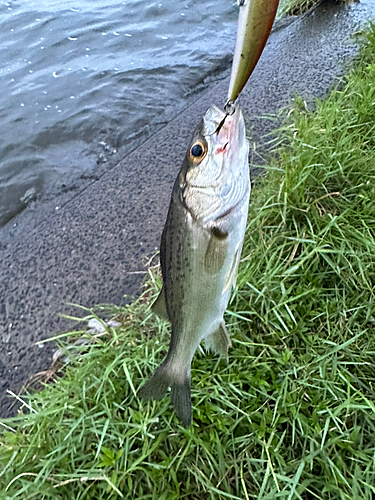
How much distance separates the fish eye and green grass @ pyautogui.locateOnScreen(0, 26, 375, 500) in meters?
1.03

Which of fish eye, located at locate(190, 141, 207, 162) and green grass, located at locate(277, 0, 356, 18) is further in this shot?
green grass, located at locate(277, 0, 356, 18)

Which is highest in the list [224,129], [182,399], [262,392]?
[224,129]

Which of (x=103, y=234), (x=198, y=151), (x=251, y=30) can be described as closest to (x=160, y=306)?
(x=198, y=151)

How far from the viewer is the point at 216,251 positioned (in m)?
1.31

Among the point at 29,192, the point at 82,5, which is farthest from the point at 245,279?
the point at 82,5

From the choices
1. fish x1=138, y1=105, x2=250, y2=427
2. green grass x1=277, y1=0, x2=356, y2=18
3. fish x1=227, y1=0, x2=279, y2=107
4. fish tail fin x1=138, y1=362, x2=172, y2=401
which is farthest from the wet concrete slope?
fish x1=227, y1=0, x2=279, y2=107

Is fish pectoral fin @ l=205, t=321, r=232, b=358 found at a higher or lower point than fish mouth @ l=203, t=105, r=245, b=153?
lower

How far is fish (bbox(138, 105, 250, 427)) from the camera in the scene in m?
1.24

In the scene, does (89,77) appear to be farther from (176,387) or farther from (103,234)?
(176,387)

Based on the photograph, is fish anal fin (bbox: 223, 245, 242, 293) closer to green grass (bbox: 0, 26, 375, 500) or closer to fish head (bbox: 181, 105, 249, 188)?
fish head (bbox: 181, 105, 249, 188)

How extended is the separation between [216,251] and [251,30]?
0.72 meters

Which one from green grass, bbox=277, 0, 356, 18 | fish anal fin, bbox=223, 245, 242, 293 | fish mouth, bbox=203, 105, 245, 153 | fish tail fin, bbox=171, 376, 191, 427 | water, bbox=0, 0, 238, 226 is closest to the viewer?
fish mouth, bbox=203, 105, 245, 153

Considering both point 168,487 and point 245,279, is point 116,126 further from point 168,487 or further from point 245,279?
point 168,487

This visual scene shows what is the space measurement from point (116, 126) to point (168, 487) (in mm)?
4201
